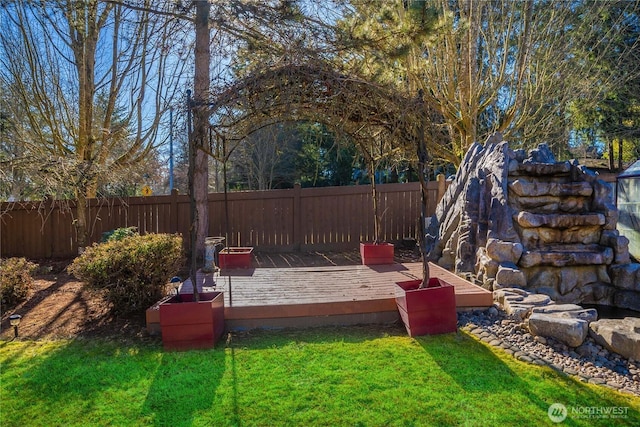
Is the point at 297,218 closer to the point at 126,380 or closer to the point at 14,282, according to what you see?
the point at 14,282

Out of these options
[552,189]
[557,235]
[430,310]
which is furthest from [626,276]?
[430,310]

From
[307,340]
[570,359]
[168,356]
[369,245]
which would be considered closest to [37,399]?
[168,356]

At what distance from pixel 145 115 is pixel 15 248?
3.80 m

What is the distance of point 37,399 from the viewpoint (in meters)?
2.45

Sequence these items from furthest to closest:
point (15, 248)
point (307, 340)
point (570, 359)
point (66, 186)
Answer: point (15, 248) → point (66, 186) → point (307, 340) → point (570, 359)

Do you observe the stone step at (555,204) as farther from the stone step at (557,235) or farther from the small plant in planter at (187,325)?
the small plant in planter at (187,325)

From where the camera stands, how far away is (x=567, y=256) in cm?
447

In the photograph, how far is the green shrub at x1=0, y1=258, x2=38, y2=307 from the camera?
4301 millimetres

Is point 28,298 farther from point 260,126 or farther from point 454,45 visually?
point 454,45

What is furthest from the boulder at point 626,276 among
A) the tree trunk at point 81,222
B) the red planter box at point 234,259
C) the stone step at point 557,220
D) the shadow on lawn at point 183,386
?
the tree trunk at point 81,222

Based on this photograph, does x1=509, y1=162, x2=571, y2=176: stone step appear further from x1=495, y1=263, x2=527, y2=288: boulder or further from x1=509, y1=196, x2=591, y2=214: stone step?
x1=495, y1=263, x2=527, y2=288: boulder

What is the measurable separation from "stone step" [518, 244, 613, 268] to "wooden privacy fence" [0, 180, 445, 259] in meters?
3.25

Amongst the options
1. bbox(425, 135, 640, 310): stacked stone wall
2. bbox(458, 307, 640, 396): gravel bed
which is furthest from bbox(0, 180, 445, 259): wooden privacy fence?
bbox(458, 307, 640, 396): gravel bed

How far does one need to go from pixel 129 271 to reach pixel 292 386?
227 centimetres
